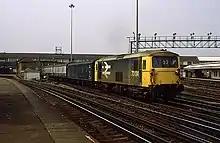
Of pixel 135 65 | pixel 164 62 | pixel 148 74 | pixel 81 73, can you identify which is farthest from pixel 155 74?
pixel 81 73

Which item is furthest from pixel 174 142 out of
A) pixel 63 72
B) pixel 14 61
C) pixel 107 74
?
pixel 14 61

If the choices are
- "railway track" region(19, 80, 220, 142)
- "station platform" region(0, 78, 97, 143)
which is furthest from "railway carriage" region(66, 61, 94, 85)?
"station platform" region(0, 78, 97, 143)

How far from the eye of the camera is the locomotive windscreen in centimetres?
1967

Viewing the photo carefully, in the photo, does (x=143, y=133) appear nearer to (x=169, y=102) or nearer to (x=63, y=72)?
(x=169, y=102)

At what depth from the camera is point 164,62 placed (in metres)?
19.9

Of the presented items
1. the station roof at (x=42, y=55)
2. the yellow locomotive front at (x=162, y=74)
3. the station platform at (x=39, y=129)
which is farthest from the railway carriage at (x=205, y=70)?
the station roof at (x=42, y=55)

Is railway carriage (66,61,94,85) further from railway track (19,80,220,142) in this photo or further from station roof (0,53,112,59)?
station roof (0,53,112,59)

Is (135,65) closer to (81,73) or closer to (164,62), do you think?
(164,62)

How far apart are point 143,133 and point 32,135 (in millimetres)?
3199

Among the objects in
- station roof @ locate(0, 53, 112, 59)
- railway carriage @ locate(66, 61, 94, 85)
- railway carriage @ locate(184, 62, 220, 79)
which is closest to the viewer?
railway carriage @ locate(66, 61, 94, 85)

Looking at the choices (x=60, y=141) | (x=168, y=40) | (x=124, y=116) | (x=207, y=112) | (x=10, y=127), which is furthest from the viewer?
(x=168, y=40)

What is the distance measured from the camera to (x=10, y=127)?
11414 mm

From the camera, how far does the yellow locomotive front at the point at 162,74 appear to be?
1944 cm

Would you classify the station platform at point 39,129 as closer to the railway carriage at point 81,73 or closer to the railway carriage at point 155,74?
the railway carriage at point 155,74
